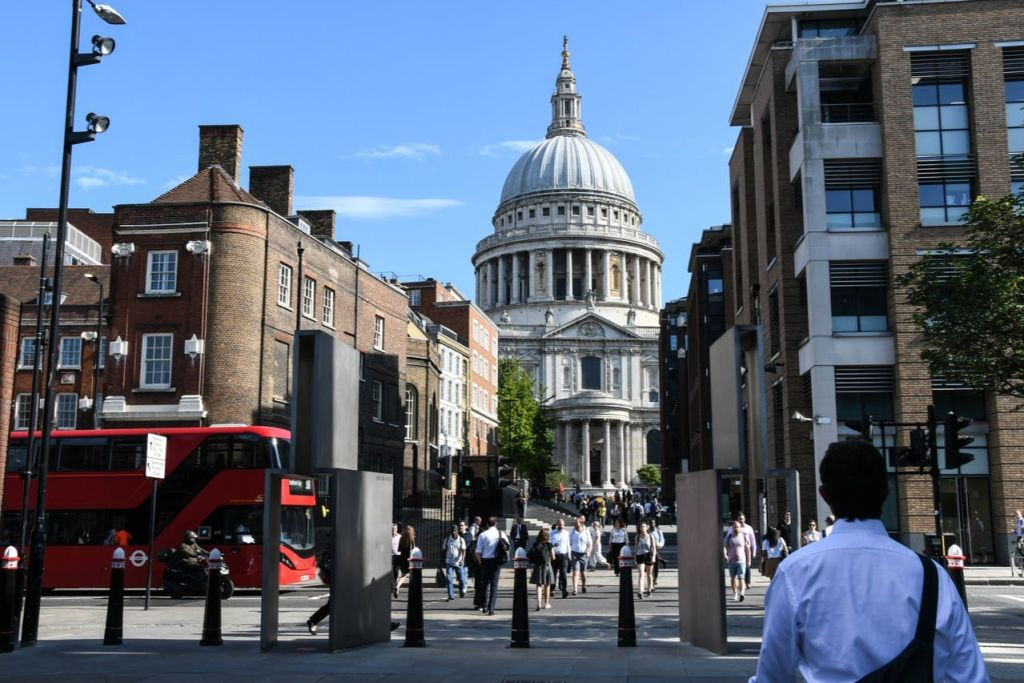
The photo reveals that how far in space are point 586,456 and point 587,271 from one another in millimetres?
29856

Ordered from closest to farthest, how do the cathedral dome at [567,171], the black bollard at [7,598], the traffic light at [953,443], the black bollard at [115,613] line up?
the black bollard at [7,598], the black bollard at [115,613], the traffic light at [953,443], the cathedral dome at [567,171]

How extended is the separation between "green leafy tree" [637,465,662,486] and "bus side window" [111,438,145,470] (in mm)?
106693

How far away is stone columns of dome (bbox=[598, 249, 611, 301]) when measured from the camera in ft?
481

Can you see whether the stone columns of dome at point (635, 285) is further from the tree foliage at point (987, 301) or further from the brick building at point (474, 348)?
the tree foliage at point (987, 301)

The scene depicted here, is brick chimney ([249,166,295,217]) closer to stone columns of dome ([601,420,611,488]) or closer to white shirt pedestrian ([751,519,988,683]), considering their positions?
white shirt pedestrian ([751,519,988,683])

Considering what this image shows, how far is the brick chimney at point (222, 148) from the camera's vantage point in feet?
133

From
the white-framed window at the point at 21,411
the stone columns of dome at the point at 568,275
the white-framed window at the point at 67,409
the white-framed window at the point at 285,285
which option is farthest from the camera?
the stone columns of dome at the point at 568,275

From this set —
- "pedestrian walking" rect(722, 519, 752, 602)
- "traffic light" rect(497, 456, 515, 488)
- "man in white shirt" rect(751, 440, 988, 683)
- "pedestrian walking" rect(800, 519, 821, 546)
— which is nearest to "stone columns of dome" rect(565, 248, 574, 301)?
"traffic light" rect(497, 456, 515, 488)

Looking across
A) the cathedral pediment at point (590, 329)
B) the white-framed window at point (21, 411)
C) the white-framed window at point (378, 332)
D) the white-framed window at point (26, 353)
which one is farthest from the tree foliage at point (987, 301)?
the cathedral pediment at point (590, 329)

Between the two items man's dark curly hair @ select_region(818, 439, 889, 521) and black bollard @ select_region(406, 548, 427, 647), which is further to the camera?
black bollard @ select_region(406, 548, 427, 647)

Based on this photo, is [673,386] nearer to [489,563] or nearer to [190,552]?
[190,552]

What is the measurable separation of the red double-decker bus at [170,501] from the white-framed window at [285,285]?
1347cm

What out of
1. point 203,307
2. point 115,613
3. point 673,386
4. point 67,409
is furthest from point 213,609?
point 673,386

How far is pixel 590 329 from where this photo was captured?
5379 inches
